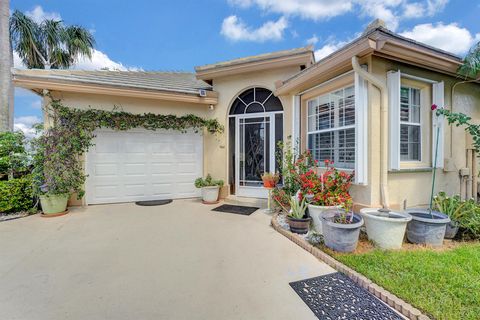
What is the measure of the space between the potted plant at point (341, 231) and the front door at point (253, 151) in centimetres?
340

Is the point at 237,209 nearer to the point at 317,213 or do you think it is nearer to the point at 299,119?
the point at 317,213

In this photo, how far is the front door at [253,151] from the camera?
22.6 ft

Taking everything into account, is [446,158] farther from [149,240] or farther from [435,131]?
[149,240]

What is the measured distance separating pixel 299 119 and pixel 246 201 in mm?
2964

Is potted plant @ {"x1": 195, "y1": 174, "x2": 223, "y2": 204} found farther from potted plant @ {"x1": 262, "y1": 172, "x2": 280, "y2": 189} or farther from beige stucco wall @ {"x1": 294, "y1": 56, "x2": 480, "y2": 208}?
beige stucco wall @ {"x1": 294, "y1": 56, "x2": 480, "y2": 208}

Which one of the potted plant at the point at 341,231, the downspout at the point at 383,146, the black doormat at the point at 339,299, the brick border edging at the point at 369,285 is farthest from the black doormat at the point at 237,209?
the black doormat at the point at 339,299

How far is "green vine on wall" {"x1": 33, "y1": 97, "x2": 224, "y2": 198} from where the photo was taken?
5.68 metres

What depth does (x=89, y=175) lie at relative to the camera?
6.59 metres

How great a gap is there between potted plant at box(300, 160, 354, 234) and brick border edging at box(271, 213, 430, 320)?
617 millimetres

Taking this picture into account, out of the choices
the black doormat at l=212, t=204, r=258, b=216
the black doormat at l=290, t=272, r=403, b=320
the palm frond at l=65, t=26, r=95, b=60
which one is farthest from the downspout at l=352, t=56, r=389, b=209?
the palm frond at l=65, t=26, r=95, b=60

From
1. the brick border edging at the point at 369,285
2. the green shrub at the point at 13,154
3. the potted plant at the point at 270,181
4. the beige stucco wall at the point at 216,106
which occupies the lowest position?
the brick border edging at the point at 369,285

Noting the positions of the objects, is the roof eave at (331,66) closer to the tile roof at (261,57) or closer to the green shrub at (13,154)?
the tile roof at (261,57)

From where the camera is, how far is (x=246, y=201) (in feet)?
22.8

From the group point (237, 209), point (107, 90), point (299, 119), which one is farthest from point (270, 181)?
point (107, 90)
